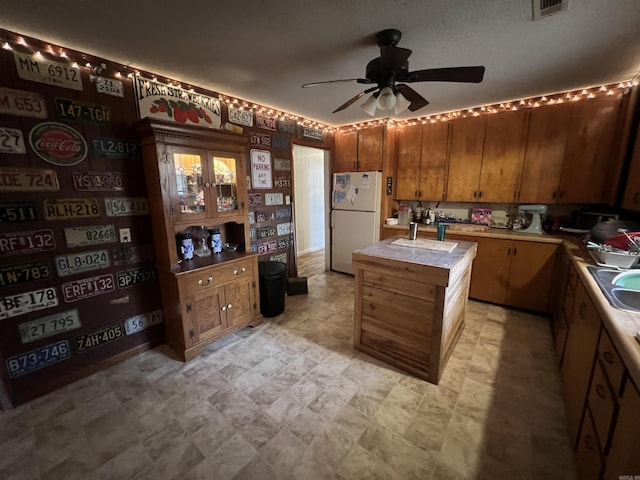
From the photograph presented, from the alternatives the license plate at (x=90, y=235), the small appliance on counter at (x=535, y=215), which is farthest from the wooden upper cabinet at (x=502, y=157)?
the license plate at (x=90, y=235)

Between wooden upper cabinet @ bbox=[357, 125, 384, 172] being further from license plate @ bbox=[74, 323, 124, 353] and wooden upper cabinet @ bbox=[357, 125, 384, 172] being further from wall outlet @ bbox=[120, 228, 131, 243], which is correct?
license plate @ bbox=[74, 323, 124, 353]

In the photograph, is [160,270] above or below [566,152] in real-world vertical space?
below

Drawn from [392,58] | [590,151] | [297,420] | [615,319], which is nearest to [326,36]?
[392,58]

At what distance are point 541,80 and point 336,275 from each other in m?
3.39

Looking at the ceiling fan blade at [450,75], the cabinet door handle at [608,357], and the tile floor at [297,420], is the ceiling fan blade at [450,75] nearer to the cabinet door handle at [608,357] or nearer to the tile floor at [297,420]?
the cabinet door handle at [608,357]

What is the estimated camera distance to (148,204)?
2.30 m

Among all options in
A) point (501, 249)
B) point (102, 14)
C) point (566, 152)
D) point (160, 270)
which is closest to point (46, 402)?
point (160, 270)

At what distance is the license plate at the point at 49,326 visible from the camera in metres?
1.83

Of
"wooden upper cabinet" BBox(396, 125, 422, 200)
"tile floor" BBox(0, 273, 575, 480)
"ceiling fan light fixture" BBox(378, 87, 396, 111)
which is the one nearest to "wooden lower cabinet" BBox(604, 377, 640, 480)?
"tile floor" BBox(0, 273, 575, 480)

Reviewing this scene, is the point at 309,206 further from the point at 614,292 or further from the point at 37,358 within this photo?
the point at 614,292

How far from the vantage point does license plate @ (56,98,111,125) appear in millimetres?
1860

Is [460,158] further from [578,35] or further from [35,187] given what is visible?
[35,187]

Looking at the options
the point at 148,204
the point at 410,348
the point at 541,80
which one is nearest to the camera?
the point at 410,348

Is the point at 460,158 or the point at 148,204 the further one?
the point at 460,158
